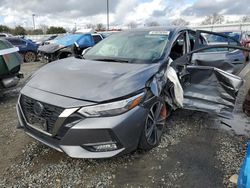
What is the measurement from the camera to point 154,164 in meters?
2.86

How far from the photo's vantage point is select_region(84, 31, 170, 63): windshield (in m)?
3.40

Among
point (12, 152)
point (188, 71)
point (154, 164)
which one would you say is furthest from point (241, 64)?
point (12, 152)

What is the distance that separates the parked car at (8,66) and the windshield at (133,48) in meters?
2.06

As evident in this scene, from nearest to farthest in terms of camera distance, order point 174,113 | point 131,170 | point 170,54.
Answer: point 131,170
point 170,54
point 174,113

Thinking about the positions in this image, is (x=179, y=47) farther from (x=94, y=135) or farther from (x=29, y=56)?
(x=29, y=56)

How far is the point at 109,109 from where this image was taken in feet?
7.82

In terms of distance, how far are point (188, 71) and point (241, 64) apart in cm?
176

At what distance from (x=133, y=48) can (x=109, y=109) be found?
1.58 metres

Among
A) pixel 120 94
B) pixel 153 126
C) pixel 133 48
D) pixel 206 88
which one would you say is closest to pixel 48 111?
pixel 120 94

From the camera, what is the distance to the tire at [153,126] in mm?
2840

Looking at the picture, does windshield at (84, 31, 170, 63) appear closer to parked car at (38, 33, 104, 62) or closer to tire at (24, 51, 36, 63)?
parked car at (38, 33, 104, 62)

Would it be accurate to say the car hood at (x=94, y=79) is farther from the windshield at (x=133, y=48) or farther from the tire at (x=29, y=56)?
the tire at (x=29, y=56)

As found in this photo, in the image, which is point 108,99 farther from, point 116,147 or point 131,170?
point 131,170

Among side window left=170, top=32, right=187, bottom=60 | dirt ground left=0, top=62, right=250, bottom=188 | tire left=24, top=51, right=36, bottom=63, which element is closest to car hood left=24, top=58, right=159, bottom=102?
side window left=170, top=32, right=187, bottom=60
